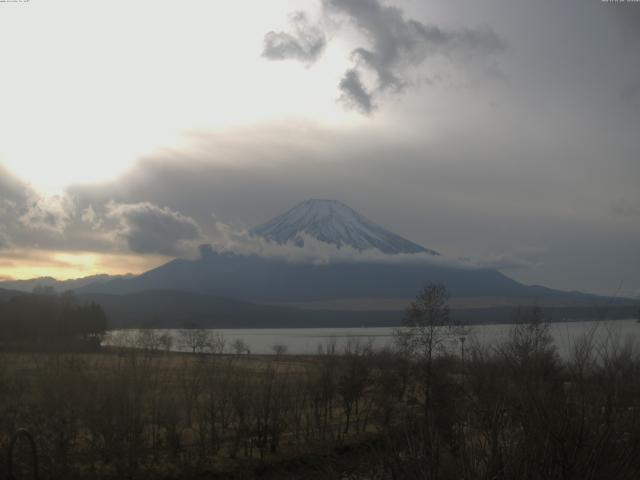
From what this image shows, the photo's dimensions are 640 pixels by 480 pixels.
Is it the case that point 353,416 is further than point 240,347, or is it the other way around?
point 240,347

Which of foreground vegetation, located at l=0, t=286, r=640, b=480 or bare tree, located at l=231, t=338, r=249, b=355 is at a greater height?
foreground vegetation, located at l=0, t=286, r=640, b=480

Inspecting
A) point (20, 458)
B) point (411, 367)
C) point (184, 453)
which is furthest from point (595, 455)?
point (411, 367)

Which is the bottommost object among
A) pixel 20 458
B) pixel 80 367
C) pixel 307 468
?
pixel 307 468

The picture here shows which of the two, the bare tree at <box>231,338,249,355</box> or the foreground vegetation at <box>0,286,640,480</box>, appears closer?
the foreground vegetation at <box>0,286,640,480</box>

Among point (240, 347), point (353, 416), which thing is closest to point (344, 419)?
point (353, 416)

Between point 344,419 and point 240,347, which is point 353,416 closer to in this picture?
point 344,419

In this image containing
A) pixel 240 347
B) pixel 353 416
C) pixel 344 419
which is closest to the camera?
pixel 344 419

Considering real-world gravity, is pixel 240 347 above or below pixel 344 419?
above

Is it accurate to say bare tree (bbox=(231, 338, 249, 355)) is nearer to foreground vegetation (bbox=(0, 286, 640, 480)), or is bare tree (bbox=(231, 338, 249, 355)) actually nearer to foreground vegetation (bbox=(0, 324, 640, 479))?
foreground vegetation (bbox=(0, 286, 640, 480))

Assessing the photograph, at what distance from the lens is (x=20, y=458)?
1656cm

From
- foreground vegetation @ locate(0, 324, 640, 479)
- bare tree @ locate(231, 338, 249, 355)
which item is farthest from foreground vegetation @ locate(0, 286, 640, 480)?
bare tree @ locate(231, 338, 249, 355)

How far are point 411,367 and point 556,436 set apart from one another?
35007 mm

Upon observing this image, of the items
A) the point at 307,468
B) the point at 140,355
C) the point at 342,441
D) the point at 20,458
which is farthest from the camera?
the point at 342,441

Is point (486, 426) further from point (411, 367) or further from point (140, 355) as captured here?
point (411, 367)
